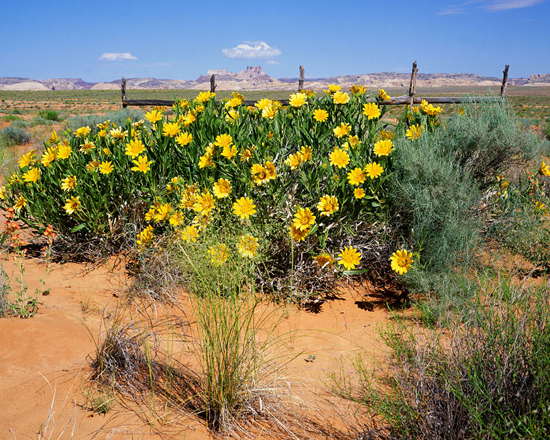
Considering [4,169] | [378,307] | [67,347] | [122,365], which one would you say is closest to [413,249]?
[378,307]

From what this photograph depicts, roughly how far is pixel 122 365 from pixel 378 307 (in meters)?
2.03

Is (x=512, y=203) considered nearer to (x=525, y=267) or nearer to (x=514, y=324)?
(x=525, y=267)

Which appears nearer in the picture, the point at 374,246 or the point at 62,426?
the point at 62,426

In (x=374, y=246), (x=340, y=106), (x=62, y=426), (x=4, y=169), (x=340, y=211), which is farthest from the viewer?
(x=4, y=169)

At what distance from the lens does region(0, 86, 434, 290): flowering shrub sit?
3369 millimetres

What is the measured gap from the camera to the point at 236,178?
3633 mm

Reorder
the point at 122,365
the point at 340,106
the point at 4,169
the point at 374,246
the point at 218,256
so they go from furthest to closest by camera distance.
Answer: the point at 4,169 < the point at 340,106 < the point at 374,246 < the point at 218,256 < the point at 122,365

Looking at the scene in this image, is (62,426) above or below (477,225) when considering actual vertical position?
below

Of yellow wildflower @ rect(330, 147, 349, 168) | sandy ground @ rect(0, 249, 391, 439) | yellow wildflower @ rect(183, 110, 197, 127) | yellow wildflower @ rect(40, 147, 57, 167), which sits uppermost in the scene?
yellow wildflower @ rect(183, 110, 197, 127)

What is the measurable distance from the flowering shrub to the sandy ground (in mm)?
425

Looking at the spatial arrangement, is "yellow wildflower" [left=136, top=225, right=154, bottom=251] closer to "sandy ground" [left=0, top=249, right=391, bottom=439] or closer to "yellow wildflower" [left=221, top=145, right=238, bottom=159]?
"sandy ground" [left=0, top=249, right=391, bottom=439]

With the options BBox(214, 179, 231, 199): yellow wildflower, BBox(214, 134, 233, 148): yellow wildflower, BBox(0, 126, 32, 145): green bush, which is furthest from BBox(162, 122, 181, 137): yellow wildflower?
BBox(0, 126, 32, 145): green bush

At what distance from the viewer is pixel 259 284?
11.9ft

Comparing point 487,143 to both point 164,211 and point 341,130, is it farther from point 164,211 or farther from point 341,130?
point 164,211
